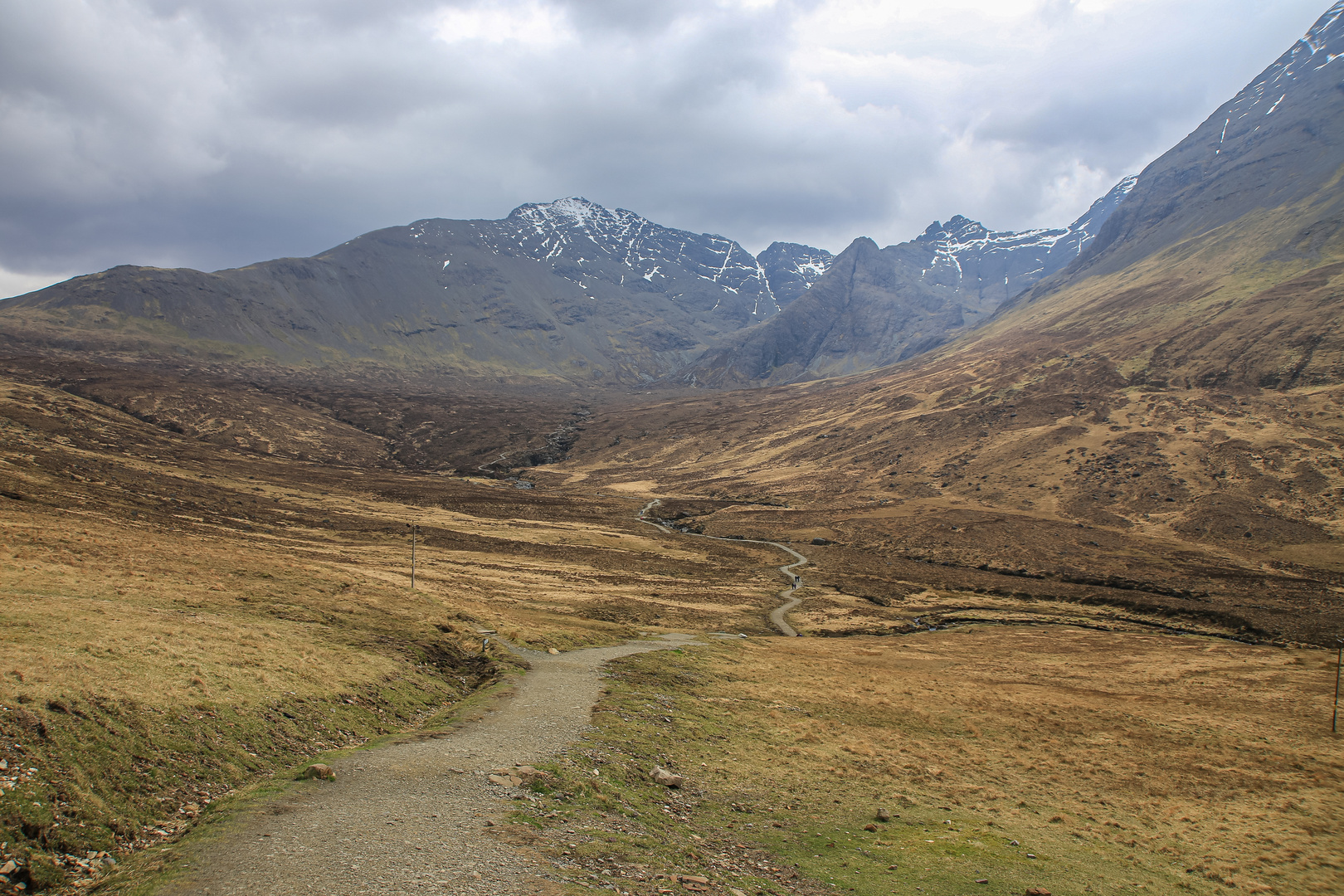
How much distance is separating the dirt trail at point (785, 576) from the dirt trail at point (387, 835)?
37645mm

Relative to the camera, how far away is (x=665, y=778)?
19.0 metres

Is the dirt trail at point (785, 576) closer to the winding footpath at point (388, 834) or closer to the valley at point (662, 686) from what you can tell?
the valley at point (662, 686)

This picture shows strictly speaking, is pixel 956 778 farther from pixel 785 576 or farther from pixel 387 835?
pixel 785 576

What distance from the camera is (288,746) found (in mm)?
16906

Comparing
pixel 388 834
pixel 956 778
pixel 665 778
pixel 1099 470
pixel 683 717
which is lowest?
pixel 956 778

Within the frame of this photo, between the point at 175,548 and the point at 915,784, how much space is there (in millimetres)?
42267

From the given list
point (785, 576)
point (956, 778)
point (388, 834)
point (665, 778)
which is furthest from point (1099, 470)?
point (388, 834)

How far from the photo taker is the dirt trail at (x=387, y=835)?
34.8 ft

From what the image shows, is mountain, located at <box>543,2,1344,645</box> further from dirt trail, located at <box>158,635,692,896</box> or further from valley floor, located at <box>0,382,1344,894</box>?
dirt trail, located at <box>158,635,692,896</box>

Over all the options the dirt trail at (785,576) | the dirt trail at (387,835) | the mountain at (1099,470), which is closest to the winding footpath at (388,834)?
the dirt trail at (387,835)

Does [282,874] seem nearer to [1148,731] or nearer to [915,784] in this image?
[915,784]

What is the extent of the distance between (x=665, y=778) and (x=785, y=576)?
57697 millimetres

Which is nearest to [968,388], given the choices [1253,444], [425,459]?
[1253,444]

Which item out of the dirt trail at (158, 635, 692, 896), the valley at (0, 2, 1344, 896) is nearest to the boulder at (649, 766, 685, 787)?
the valley at (0, 2, 1344, 896)
